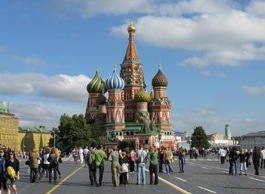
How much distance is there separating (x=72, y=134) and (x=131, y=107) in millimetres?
25638

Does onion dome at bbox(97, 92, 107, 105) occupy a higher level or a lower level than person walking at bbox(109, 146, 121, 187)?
higher

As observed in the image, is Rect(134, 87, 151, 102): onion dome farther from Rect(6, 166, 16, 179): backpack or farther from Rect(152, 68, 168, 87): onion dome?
Rect(6, 166, 16, 179): backpack

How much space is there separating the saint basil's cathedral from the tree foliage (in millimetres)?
A: 13228

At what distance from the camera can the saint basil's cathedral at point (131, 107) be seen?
108750 millimetres

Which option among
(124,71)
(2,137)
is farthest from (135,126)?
(2,137)

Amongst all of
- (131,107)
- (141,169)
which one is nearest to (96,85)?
(131,107)

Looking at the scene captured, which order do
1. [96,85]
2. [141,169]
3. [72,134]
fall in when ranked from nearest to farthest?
1. [141,169]
2. [72,134]
3. [96,85]

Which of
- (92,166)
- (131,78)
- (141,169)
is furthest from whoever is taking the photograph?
(131,78)

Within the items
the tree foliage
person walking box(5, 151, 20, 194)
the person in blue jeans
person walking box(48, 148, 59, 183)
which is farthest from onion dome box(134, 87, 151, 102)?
person walking box(5, 151, 20, 194)

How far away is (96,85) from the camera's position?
119188 mm

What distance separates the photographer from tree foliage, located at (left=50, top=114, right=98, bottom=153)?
91312 mm

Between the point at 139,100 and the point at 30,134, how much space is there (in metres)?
59.9

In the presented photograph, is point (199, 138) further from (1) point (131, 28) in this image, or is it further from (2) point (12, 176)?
(2) point (12, 176)

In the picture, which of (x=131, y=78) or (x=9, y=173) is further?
(x=131, y=78)
